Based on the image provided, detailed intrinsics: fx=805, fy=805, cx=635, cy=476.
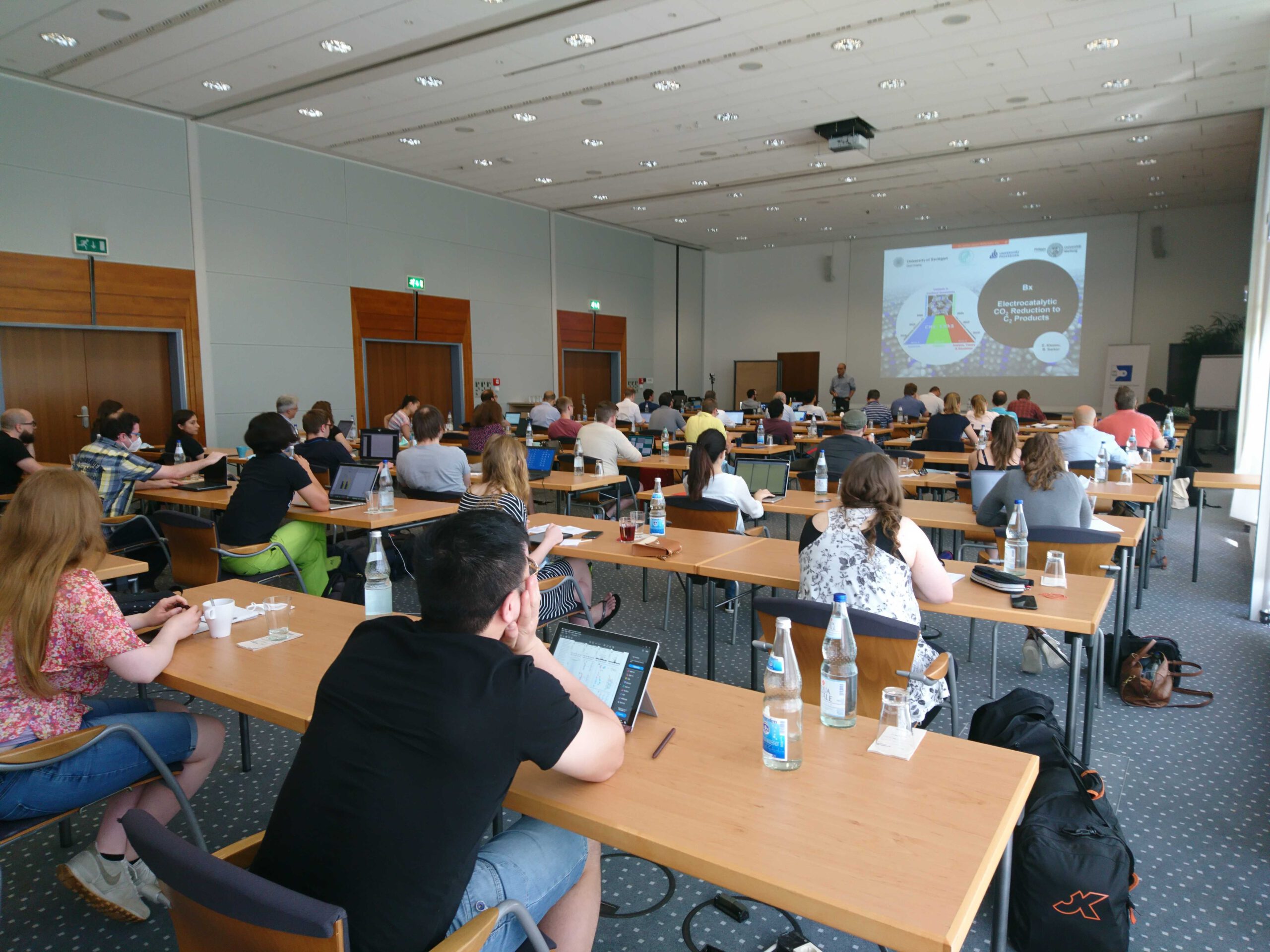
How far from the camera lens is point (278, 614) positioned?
279 cm

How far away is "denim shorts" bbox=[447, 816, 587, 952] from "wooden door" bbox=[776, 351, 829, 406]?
16.8m

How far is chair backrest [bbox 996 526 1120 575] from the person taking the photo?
364 cm

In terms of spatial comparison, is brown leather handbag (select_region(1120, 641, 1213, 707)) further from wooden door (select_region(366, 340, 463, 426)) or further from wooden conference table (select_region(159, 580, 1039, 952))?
wooden door (select_region(366, 340, 463, 426))

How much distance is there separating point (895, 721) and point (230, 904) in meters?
1.37

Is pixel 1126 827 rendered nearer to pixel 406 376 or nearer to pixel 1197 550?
pixel 1197 550

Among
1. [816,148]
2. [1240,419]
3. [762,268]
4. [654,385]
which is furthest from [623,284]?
[1240,419]

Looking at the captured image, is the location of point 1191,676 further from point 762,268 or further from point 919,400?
point 762,268

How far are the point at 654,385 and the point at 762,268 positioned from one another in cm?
391

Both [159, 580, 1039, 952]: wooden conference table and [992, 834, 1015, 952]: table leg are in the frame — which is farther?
[992, 834, 1015, 952]: table leg

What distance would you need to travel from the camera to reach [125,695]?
4090 mm

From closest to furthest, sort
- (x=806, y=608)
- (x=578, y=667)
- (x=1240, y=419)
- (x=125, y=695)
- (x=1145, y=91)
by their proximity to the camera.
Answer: (x=578, y=667), (x=806, y=608), (x=125, y=695), (x=1145, y=91), (x=1240, y=419)

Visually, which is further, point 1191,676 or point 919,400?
point 919,400

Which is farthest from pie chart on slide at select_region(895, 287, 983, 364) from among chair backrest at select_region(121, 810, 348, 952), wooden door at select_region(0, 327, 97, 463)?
chair backrest at select_region(121, 810, 348, 952)

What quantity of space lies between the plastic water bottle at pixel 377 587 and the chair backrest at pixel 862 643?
1313 mm
